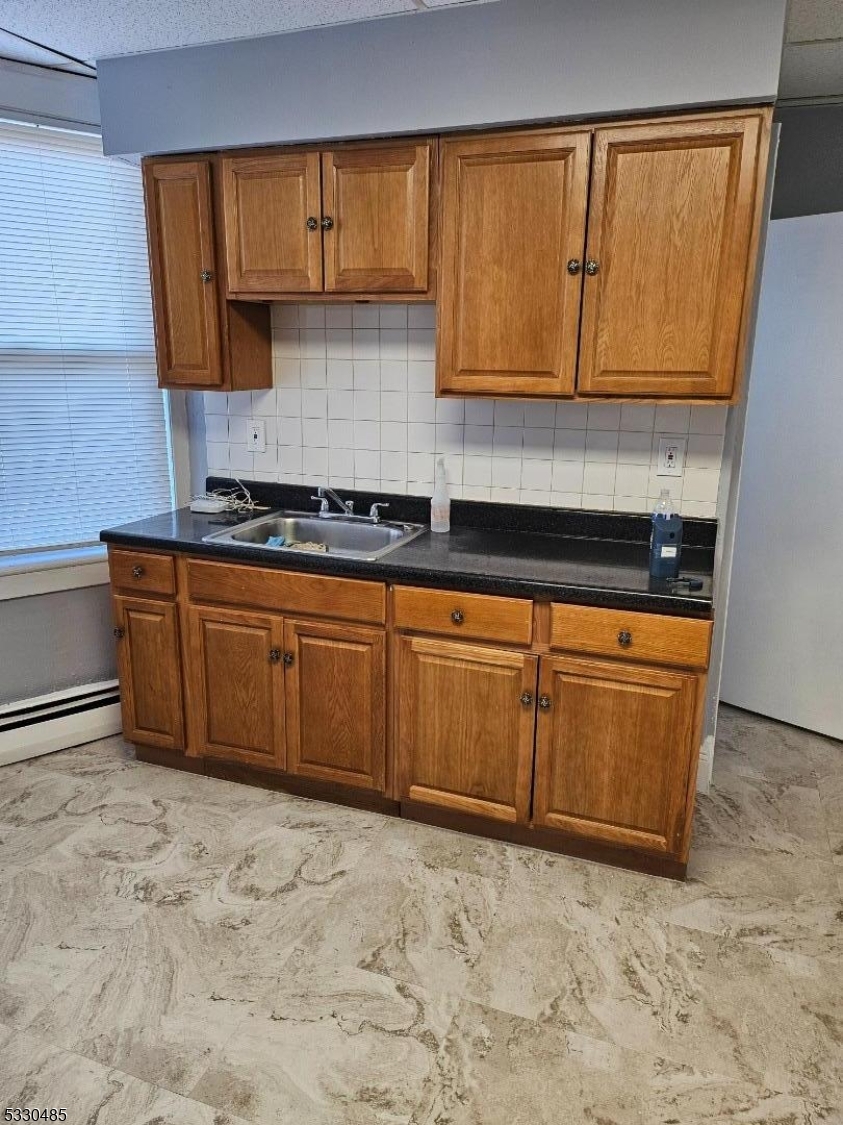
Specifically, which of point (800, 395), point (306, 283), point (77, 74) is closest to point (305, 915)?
point (306, 283)

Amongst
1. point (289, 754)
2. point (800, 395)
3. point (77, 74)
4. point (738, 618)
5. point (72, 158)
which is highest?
point (77, 74)

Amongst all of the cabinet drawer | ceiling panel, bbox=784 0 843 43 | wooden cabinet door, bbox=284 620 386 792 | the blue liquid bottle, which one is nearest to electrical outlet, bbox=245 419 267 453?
wooden cabinet door, bbox=284 620 386 792

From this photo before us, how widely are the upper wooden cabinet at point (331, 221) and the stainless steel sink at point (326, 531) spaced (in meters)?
0.82

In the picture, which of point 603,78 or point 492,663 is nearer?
point 603,78

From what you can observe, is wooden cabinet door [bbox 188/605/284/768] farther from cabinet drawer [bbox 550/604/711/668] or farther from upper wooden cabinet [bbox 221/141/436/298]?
upper wooden cabinet [bbox 221/141/436/298]

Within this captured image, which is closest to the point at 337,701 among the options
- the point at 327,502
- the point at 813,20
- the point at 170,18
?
the point at 327,502

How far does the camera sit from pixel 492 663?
232 centimetres

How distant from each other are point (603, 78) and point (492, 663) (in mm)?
1607

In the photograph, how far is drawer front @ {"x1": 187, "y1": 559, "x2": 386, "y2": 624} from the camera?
2.44 meters

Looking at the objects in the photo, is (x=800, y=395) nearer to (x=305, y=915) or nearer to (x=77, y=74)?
(x=305, y=915)

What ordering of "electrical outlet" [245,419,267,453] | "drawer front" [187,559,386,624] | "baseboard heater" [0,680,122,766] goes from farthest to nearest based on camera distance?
"electrical outlet" [245,419,267,453] < "baseboard heater" [0,680,122,766] < "drawer front" [187,559,386,624]

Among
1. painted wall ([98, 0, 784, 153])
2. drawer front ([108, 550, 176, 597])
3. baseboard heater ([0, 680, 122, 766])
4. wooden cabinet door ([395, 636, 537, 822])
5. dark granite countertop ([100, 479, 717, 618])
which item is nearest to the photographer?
painted wall ([98, 0, 784, 153])

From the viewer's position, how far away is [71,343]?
2.98 metres

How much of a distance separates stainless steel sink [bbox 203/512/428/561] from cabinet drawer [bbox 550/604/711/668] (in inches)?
29.4
